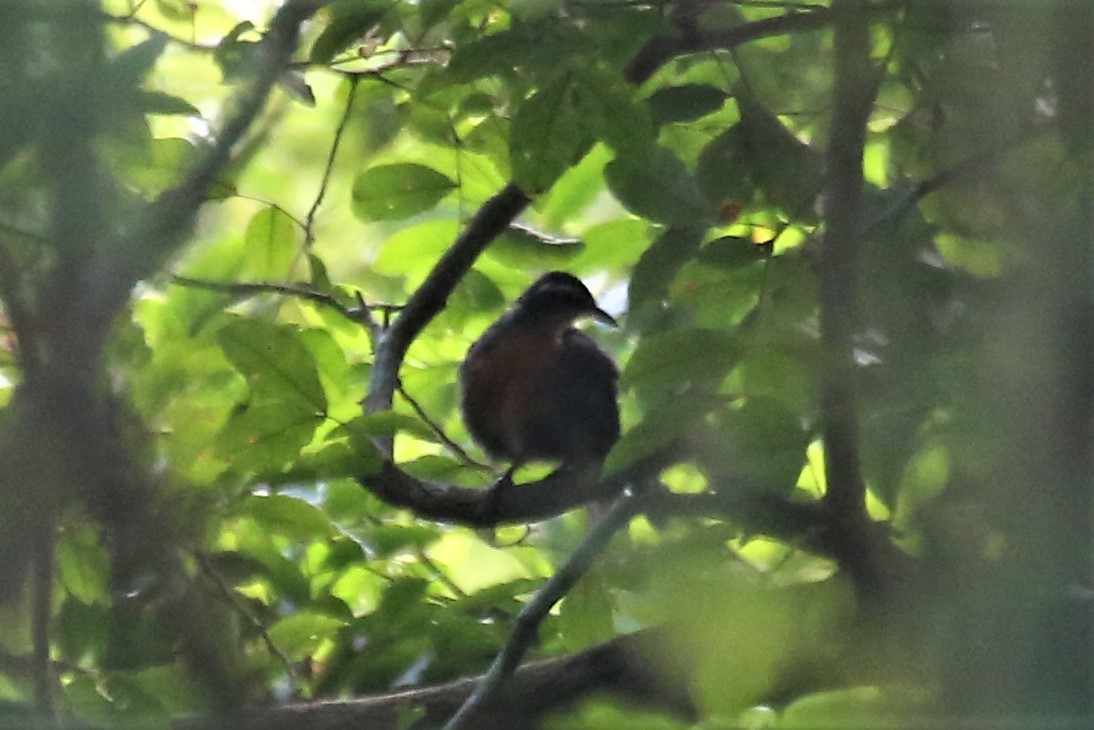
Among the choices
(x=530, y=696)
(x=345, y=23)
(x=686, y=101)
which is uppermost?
(x=345, y=23)

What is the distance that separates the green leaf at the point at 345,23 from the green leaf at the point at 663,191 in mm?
333

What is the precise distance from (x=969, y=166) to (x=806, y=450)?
0.26 m

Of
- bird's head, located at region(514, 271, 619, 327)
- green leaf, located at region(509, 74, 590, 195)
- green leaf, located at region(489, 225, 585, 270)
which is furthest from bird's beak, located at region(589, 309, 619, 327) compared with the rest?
green leaf, located at region(509, 74, 590, 195)

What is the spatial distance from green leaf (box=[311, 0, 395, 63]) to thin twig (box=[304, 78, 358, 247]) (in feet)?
0.63

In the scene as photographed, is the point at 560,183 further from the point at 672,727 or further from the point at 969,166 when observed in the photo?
the point at 672,727

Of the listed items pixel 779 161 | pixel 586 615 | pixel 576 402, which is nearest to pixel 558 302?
pixel 576 402

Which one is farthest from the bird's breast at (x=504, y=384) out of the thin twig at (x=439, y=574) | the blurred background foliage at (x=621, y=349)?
the thin twig at (x=439, y=574)

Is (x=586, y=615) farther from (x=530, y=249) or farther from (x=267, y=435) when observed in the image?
(x=530, y=249)

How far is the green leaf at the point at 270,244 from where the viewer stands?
5.41 ft

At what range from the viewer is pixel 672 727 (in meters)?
0.79

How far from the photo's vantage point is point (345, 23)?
146 cm

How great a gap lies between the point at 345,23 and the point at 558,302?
1105 mm

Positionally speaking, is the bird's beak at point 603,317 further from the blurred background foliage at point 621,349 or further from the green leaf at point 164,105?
the green leaf at point 164,105

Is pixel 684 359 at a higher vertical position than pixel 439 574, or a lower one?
higher
